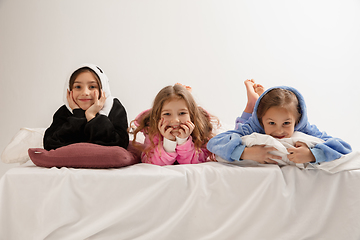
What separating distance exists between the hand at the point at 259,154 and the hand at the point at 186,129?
10.7 inches

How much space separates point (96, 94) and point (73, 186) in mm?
610

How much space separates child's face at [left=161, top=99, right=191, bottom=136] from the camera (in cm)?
154

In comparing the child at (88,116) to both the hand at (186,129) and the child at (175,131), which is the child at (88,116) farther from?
the hand at (186,129)

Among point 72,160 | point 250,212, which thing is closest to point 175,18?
point 72,160

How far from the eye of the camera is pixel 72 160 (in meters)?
1.39

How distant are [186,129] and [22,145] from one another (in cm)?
91

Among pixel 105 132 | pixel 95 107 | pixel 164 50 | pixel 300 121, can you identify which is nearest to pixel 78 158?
pixel 105 132

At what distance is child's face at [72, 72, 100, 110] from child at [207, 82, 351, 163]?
2.32ft

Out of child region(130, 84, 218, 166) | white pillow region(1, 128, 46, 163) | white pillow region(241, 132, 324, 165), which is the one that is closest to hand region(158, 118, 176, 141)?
child region(130, 84, 218, 166)

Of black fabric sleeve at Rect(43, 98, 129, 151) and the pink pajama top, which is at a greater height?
black fabric sleeve at Rect(43, 98, 129, 151)

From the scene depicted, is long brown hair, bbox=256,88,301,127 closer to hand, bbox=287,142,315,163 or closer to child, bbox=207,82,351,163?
child, bbox=207,82,351,163

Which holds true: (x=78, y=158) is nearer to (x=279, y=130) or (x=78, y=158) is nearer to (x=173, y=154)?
(x=173, y=154)

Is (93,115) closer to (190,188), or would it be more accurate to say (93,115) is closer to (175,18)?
(190,188)

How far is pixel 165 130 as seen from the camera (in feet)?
5.05
